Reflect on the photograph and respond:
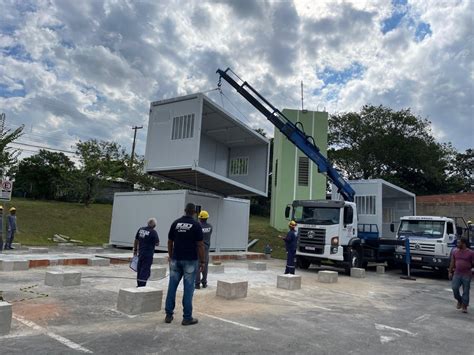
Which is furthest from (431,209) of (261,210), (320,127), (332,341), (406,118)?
(332,341)

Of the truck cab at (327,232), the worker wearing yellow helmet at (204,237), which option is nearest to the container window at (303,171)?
the truck cab at (327,232)

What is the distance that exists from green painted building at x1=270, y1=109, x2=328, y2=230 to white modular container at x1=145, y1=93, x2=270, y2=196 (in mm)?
9150

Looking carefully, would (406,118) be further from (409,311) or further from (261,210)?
(409,311)

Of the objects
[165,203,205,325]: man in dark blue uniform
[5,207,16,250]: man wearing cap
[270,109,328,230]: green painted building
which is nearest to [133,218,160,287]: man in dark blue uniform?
[165,203,205,325]: man in dark blue uniform

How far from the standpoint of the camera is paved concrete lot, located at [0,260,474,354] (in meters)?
5.20

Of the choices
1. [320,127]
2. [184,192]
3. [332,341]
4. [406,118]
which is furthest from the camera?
[406,118]

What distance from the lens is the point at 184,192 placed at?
17984 millimetres

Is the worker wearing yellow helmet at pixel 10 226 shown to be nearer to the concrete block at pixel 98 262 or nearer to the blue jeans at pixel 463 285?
the concrete block at pixel 98 262

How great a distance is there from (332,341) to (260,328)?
45.0 inches

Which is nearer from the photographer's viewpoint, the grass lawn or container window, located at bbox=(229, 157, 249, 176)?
container window, located at bbox=(229, 157, 249, 176)

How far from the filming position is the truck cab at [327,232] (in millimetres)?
15180

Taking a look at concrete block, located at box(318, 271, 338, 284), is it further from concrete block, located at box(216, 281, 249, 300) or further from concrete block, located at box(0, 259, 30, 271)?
concrete block, located at box(0, 259, 30, 271)

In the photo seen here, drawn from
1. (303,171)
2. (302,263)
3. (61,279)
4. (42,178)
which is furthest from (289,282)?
(42,178)

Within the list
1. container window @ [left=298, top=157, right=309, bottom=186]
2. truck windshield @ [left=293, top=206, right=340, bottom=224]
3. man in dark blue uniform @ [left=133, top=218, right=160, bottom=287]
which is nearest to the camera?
man in dark blue uniform @ [left=133, top=218, right=160, bottom=287]
